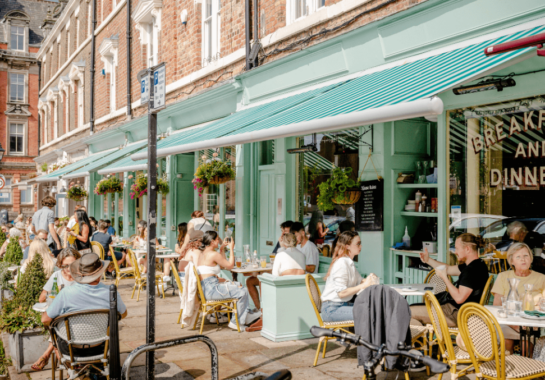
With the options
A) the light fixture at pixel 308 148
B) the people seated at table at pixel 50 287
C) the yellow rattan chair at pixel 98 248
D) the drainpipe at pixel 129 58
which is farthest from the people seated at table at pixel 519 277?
the drainpipe at pixel 129 58

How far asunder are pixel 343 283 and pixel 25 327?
3.49m

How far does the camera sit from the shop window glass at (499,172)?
6059mm

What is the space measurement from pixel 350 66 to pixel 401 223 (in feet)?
7.71

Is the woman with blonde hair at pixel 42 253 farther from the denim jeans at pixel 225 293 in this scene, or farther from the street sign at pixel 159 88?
the street sign at pixel 159 88

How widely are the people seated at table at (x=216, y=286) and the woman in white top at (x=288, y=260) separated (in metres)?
0.72

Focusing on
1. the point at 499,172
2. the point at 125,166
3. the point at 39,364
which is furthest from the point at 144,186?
the point at 499,172

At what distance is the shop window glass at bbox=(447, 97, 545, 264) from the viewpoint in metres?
6.06

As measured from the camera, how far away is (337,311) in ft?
→ 20.0

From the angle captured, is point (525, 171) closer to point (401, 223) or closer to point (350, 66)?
point (401, 223)

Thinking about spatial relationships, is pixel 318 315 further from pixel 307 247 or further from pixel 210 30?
pixel 210 30

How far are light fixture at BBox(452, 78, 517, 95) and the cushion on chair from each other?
9.86 ft

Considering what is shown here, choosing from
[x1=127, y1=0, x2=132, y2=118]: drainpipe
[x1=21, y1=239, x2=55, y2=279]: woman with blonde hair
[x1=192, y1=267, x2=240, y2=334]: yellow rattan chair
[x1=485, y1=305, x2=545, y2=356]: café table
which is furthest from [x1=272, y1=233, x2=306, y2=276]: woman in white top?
[x1=127, y1=0, x2=132, y2=118]: drainpipe

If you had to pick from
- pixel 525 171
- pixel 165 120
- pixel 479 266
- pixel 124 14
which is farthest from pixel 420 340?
pixel 124 14

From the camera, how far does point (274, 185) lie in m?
10.1
